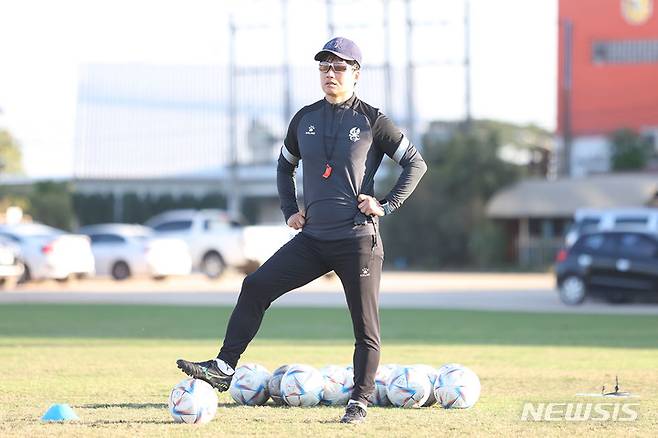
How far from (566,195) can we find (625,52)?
41.1 feet

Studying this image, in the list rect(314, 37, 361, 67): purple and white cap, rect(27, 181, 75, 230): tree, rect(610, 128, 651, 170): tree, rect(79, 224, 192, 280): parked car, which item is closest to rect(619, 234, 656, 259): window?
rect(79, 224, 192, 280): parked car

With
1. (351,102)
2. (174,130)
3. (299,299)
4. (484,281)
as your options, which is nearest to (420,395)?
(351,102)

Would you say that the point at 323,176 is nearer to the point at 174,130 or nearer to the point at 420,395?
the point at 420,395

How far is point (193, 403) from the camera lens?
9.35 m

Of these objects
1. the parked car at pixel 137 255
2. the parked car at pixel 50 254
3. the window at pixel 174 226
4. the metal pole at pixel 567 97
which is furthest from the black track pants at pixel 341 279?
the metal pole at pixel 567 97

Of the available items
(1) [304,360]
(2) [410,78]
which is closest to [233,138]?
(2) [410,78]

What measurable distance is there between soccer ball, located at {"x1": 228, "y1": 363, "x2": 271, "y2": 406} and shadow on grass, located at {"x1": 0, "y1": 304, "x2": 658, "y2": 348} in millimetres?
7675

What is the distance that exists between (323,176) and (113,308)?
58.4 feet

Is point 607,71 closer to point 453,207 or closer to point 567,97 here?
point 567,97

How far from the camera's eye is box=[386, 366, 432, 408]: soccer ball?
34.3 feet

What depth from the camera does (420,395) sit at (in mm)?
10477

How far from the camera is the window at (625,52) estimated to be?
65812 millimetres

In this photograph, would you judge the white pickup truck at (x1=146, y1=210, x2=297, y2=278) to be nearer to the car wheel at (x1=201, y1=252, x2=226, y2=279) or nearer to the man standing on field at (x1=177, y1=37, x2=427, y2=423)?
the car wheel at (x1=201, y1=252, x2=226, y2=279)

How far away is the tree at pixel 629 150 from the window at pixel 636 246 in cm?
3492
